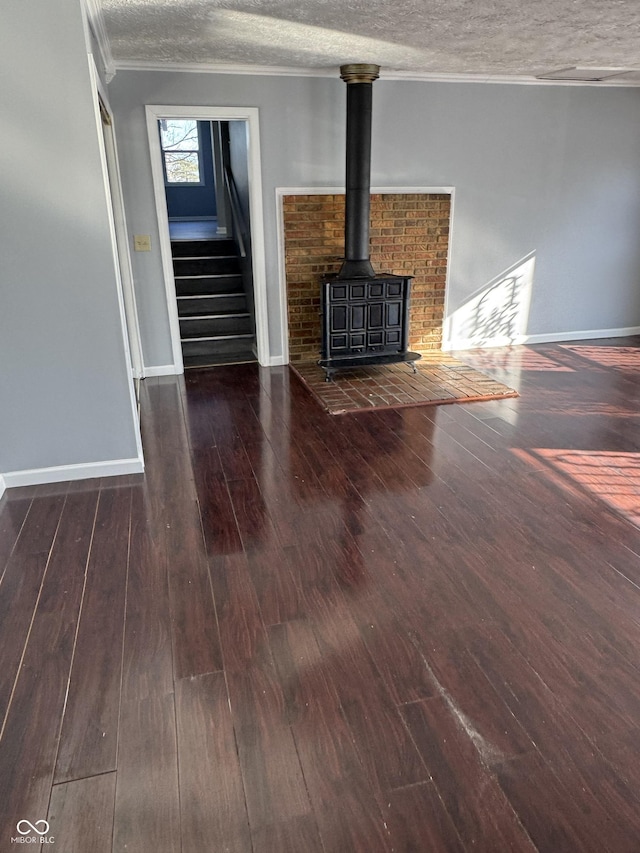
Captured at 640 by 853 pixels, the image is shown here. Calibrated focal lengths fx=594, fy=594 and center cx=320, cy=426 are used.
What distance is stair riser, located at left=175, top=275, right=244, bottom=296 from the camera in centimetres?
614

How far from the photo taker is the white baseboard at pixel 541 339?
5.98m

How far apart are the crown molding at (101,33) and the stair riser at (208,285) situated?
2.04m

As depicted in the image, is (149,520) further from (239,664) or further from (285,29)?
(285,29)

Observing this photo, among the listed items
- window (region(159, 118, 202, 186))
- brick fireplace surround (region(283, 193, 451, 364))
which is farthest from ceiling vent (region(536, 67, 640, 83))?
window (region(159, 118, 202, 186))

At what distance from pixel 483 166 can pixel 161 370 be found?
3469 millimetres

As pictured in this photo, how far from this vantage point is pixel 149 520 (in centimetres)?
294

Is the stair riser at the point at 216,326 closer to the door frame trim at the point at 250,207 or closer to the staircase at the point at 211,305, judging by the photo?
the staircase at the point at 211,305

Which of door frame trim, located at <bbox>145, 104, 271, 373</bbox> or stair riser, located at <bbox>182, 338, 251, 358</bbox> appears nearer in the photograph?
door frame trim, located at <bbox>145, 104, 271, 373</bbox>

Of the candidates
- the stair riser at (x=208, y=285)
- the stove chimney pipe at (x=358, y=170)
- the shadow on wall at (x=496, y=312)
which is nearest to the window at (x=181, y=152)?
the stair riser at (x=208, y=285)

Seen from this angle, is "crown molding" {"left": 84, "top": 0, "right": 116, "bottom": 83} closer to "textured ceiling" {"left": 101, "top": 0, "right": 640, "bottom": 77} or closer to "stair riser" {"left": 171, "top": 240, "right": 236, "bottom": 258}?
"textured ceiling" {"left": 101, "top": 0, "right": 640, "bottom": 77}

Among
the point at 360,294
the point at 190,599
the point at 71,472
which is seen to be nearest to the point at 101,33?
the point at 360,294

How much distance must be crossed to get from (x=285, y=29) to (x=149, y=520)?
2.94 meters

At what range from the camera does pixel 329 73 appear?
4.77 meters

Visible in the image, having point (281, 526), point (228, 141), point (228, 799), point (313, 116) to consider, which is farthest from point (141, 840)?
point (228, 141)
